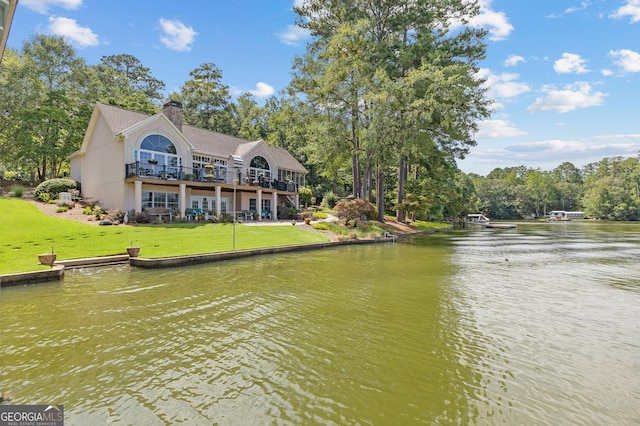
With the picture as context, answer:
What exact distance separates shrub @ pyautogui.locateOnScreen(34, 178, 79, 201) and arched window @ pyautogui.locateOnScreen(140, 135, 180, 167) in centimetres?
736

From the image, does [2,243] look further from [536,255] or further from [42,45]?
[42,45]

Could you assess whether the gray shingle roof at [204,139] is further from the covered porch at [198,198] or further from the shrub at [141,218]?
the shrub at [141,218]

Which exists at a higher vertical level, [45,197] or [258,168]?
[258,168]

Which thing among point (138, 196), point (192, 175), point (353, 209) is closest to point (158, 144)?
point (192, 175)

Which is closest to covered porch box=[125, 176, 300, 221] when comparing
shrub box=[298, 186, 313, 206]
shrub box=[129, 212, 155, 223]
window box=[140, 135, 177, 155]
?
shrub box=[129, 212, 155, 223]

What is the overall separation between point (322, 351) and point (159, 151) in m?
24.2

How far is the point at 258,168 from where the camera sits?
→ 32281mm

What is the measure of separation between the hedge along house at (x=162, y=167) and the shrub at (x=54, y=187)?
125cm

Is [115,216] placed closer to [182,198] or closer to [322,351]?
[182,198]

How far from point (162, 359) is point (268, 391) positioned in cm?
202

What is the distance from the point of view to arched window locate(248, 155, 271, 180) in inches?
1234

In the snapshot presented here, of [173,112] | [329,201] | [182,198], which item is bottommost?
[182,198]

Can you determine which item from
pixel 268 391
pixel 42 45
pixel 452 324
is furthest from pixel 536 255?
pixel 42 45

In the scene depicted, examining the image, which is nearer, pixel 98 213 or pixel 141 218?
pixel 98 213
